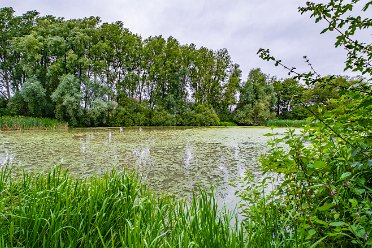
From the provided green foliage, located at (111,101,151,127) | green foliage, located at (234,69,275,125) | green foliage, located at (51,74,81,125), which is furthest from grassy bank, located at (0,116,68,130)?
green foliage, located at (234,69,275,125)

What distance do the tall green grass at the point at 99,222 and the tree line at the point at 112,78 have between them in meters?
19.4

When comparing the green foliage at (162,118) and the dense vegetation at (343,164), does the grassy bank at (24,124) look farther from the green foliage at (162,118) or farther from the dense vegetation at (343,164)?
the dense vegetation at (343,164)

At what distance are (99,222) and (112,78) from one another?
82.1 feet

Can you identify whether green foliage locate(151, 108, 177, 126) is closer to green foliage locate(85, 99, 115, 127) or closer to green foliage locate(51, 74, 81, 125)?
green foliage locate(85, 99, 115, 127)

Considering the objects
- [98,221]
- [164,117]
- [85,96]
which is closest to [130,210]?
[98,221]

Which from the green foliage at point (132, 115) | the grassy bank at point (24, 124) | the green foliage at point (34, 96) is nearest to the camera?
the grassy bank at point (24, 124)

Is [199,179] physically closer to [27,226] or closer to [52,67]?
[27,226]

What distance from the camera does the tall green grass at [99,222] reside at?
1.66 metres

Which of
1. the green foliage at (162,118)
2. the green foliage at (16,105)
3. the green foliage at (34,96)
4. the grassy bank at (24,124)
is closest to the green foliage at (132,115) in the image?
the green foliage at (162,118)

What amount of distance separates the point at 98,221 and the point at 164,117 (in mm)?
24131

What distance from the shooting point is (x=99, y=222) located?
2066 millimetres

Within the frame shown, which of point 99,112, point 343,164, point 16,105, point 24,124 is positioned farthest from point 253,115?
point 343,164

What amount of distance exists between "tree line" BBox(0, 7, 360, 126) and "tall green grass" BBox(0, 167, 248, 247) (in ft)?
63.5

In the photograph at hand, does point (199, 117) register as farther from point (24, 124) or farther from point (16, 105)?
point (16, 105)
